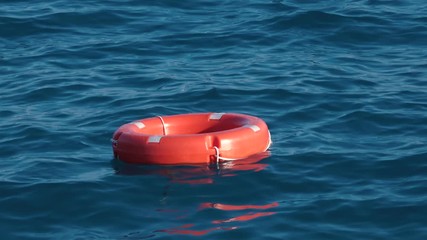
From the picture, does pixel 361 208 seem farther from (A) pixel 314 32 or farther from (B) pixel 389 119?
(A) pixel 314 32

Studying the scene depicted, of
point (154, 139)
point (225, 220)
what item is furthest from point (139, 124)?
point (225, 220)

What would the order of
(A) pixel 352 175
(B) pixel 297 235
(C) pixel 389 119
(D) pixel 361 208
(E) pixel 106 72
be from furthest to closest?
(E) pixel 106 72 → (C) pixel 389 119 → (A) pixel 352 175 → (D) pixel 361 208 → (B) pixel 297 235

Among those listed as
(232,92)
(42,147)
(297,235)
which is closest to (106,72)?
(232,92)

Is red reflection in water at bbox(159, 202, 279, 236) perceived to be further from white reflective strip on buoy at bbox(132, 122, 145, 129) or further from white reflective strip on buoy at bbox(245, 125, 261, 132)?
white reflective strip on buoy at bbox(132, 122, 145, 129)

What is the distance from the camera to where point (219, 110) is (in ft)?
36.0

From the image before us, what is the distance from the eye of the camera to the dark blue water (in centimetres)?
803

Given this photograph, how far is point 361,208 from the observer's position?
813cm

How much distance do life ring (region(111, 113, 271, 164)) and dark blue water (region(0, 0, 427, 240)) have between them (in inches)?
4.6

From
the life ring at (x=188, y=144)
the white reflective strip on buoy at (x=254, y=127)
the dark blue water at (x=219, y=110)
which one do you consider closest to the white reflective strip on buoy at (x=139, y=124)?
the life ring at (x=188, y=144)

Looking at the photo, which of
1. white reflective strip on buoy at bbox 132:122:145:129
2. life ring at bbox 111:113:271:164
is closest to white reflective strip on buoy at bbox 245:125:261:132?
life ring at bbox 111:113:271:164

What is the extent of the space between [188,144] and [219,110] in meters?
2.04

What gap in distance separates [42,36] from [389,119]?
17.9 ft

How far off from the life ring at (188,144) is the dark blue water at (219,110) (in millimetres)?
116

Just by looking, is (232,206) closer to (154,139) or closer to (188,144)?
(188,144)
